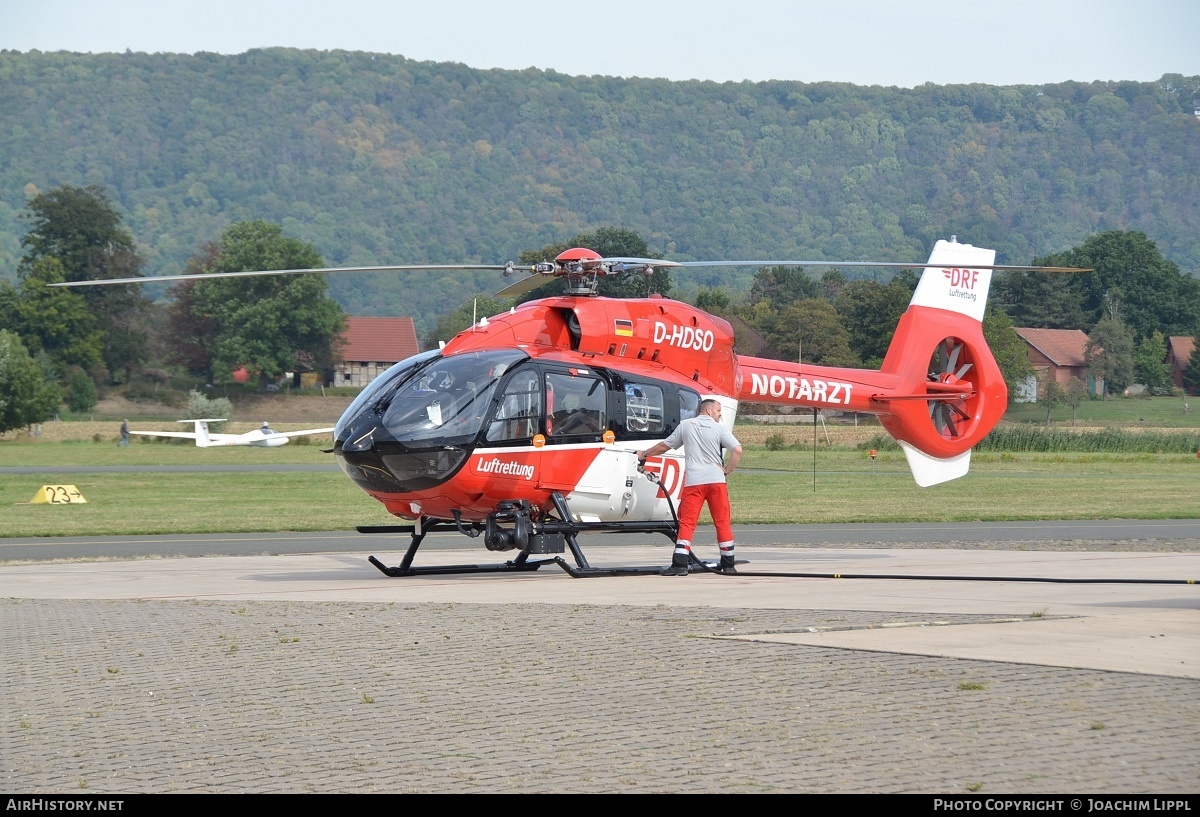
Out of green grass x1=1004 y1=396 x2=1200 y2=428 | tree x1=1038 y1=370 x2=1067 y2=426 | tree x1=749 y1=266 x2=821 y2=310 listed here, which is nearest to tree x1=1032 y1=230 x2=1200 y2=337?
tree x1=749 y1=266 x2=821 y2=310

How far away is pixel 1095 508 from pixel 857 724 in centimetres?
2289

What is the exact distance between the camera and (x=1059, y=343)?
91.8m

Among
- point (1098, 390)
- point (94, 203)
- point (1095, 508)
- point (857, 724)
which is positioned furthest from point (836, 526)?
point (94, 203)

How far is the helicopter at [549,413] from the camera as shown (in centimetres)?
1392

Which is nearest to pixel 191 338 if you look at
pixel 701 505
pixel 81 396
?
pixel 81 396

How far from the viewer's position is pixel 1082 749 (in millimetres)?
6223

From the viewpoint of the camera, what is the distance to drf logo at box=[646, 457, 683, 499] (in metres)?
15.5

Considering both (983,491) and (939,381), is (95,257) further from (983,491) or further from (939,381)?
(939,381)

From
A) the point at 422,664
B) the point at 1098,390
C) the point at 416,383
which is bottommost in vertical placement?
the point at 1098,390

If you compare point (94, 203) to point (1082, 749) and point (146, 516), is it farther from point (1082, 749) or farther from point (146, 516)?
point (1082, 749)

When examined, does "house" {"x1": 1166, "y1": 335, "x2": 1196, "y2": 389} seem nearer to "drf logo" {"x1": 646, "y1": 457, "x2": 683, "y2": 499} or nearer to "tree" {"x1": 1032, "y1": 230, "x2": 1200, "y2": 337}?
"tree" {"x1": 1032, "y1": 230, "x2": 1200, "y2": 337}

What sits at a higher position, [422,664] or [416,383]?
[416,383]

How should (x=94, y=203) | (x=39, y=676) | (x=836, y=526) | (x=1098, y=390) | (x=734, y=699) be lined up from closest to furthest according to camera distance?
(x=734, y=699), (x=39, y=676), (x=836, y=526), (x=1098, y=390), (x=94, y=203)

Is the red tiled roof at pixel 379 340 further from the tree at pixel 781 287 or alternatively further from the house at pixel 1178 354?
the house at pixel 1178 354
